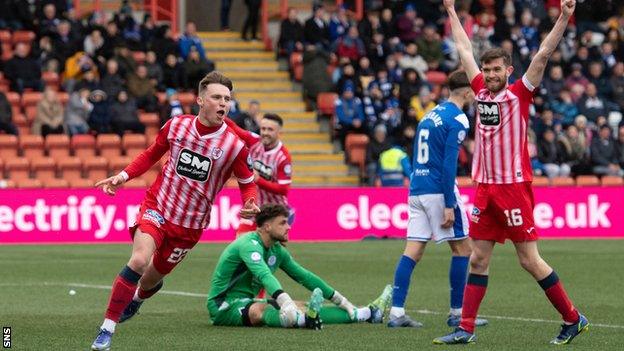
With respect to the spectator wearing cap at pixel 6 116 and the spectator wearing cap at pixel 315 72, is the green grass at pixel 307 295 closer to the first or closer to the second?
the spectator wearing cap at pixel 6 116

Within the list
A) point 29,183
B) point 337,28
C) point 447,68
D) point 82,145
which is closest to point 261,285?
point 29,183

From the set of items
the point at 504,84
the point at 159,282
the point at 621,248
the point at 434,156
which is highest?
the point at 504,84

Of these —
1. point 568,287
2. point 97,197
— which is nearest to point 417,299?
point 568,287

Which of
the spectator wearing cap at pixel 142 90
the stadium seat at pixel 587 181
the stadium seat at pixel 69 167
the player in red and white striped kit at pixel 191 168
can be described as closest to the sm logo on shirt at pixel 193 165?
the player in red and white striped kit at pixel 191 168

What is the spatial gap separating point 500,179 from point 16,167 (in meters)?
18.8

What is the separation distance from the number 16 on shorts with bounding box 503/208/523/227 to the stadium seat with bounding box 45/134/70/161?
19.2m

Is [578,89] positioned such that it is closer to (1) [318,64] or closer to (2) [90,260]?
(1) [318,64]

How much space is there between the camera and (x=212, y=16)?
38.0m

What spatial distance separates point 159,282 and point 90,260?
31.1 ft

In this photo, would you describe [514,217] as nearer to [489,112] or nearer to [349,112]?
[489,112]

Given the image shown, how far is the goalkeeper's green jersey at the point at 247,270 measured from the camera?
12523mm

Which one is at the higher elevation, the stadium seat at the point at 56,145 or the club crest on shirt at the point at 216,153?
the club crest on shirt at the point at 216,153

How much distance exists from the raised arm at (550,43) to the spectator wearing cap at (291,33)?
2366 cm

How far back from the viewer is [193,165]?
11.2m
